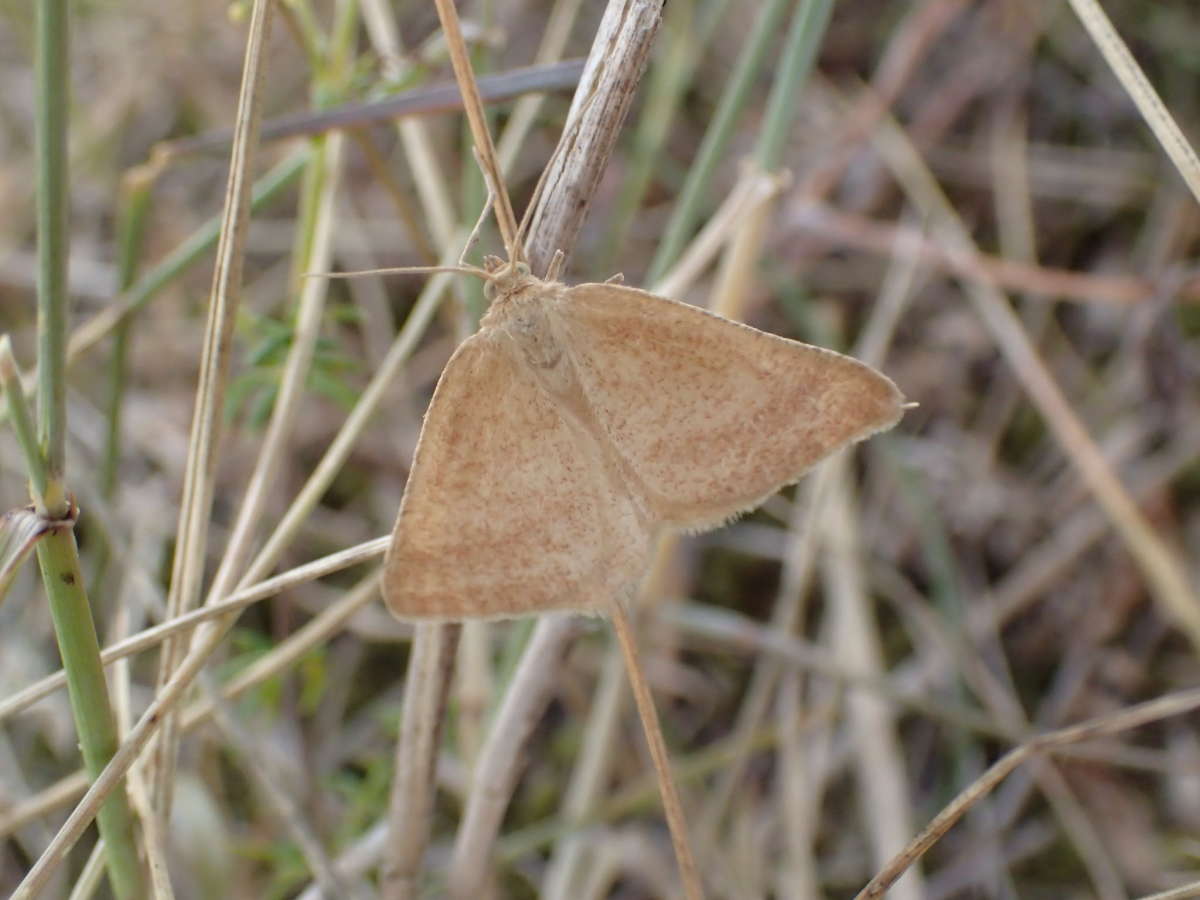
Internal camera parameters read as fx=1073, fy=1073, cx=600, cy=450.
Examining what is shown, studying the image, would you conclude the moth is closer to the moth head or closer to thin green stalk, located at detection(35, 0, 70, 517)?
the moth head

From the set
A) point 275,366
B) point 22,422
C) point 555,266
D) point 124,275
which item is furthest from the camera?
point 124,275

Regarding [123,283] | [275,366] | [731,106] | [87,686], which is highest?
[731,106]

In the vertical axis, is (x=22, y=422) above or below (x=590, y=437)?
above

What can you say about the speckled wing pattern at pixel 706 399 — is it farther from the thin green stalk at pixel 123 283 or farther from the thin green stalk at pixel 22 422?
the thin green stalk at pixel 123 283

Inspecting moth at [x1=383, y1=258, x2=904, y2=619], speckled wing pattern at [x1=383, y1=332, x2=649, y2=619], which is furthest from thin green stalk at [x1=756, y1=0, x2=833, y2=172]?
speckled wing pattern at [x1=383, y1=332, x2=649, y2=619]

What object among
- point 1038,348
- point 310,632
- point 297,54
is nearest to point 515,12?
point 297,54

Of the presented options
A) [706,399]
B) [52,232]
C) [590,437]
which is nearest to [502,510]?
[590,437]

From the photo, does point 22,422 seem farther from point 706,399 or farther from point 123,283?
point 123,283
